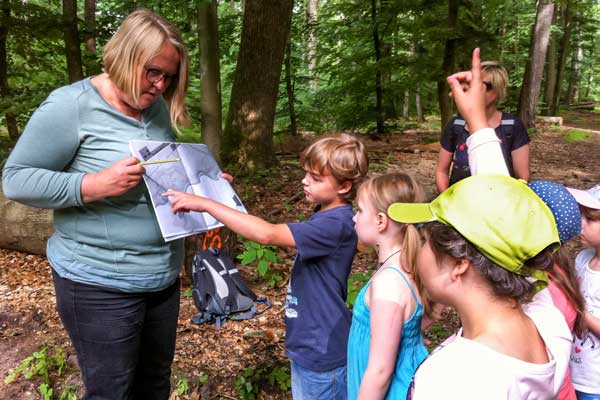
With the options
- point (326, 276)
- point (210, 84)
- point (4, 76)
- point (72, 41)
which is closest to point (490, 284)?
point (326, 276)

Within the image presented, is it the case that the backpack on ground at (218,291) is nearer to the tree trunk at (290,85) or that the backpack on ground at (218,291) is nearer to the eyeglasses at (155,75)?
the eyeglasses at (155,75)

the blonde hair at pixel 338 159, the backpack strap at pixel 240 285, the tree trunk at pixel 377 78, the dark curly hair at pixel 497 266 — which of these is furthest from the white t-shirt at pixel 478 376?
the tree trunk at pixel 377 78

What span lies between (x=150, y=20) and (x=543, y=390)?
1778 millimetres

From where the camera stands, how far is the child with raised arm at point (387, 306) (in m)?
1.46

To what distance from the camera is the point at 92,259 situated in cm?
165

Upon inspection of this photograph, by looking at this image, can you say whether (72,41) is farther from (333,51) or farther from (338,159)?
(333,51)

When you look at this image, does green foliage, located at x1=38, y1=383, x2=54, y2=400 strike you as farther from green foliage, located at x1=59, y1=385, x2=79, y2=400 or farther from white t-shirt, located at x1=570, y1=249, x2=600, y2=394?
white t-shirt, located at x1=570, y1=249, x2=600, y2=394

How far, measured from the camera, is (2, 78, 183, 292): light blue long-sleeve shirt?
1.53 m

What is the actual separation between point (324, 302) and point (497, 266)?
0.92 metres

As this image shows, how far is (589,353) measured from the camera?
1786mm

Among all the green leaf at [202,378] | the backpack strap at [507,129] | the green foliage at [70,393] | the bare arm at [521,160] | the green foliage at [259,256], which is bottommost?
the green foliage at [70,393]

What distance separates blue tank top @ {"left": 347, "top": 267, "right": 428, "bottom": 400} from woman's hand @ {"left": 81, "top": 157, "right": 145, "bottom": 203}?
968 millimetres

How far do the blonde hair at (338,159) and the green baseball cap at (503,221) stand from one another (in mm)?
725

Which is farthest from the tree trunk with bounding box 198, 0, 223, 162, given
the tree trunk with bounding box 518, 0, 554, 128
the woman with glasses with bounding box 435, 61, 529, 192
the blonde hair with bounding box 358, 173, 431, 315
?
the tree trunk with bounding box 518, 0, 554, 128
